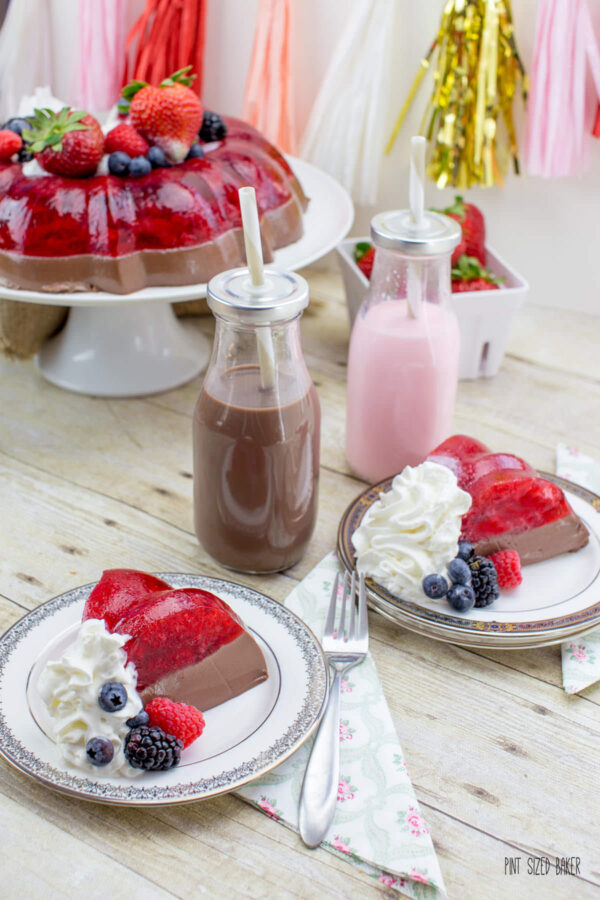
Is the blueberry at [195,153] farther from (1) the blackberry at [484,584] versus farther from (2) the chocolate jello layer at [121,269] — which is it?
(1) the blackberry at [484,584]

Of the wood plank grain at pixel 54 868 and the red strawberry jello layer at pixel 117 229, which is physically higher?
the red strawberry jello layer at pixel 117 229

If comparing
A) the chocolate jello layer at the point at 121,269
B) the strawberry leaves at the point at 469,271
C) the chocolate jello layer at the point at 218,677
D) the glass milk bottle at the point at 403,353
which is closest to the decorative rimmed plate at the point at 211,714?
the chocolate jello layer at the point at 218,677

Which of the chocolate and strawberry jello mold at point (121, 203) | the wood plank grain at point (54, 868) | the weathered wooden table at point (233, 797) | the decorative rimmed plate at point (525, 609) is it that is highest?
the chocolate and strawberry jello mold at point (121, 203)

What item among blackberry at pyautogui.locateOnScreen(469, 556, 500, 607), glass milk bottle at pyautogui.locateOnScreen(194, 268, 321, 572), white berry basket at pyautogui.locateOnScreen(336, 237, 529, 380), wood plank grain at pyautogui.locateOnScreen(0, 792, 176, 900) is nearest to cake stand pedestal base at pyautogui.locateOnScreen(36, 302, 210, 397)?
white berry basket at pyautogui.locateOnScreen(336, 237, 529, 380)

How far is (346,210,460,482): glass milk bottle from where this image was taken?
3.45 feet

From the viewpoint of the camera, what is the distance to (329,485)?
46.9 inches

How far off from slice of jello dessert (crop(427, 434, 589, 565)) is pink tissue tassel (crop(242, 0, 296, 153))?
2.89 feet

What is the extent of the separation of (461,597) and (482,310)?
59 cm

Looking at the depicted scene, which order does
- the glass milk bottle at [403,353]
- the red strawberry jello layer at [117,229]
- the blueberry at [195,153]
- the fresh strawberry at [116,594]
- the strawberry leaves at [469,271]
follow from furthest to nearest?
1. the strawberry leaves at [469,271]
2. the blueberry at [195,153]
3. the red strawberry jello layer at [117,229]
4. the glass milk bottle at [403,353]
5. the fresh strawberry at [116,594]

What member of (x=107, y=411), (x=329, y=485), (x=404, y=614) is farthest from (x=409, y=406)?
(x=107, y=411)

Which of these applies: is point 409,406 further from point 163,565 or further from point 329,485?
point 163,565

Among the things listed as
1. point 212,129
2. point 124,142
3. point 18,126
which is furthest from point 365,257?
point 18,126

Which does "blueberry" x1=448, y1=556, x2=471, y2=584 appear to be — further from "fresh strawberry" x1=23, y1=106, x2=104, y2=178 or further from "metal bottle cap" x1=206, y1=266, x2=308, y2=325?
"fresh strawberry" x1=23, y1=106, x2=104, y2=178

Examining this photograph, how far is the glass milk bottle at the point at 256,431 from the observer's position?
2.91ft
